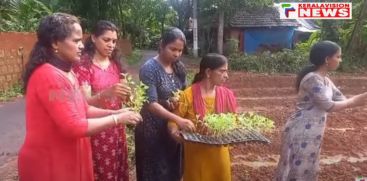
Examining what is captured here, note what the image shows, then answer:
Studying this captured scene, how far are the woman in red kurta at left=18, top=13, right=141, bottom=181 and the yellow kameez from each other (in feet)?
3.07

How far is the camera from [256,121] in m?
2.95

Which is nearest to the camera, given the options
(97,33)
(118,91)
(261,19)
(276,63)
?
(118,91)

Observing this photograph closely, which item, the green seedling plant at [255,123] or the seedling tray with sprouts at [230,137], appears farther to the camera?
the green seedling plant at [255,123]

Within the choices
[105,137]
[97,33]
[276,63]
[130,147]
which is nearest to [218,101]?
[105,137]

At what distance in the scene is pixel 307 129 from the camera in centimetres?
324

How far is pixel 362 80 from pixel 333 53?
1282 centimetres

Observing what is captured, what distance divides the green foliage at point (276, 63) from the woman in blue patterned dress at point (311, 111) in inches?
605

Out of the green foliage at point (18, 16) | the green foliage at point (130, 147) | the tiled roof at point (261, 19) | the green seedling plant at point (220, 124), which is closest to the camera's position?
the green seedling plant at point (220, 124)

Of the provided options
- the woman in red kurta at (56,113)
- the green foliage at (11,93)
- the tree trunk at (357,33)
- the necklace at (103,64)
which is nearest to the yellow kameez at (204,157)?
the necklace at (103,64)

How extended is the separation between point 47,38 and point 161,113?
1.18m

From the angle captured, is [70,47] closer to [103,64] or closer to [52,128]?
[52,128]

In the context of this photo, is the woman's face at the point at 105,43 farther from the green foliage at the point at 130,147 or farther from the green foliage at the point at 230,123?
the green foliage at the point at 130,147

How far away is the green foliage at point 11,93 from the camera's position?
31.2 feet

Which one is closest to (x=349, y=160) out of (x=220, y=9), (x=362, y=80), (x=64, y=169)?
(x=64, y=169)
